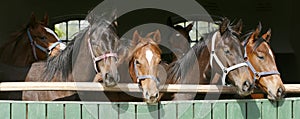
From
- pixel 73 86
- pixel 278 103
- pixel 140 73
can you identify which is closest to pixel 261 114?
pixel 278 103

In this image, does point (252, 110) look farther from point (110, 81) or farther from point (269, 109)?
point (110, 81)

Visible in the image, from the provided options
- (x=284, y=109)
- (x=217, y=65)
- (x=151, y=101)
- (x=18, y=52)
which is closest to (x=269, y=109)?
(x=284, y=109)

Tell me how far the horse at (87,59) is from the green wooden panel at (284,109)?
Answer: 3.57 ft

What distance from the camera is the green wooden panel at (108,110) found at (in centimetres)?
328

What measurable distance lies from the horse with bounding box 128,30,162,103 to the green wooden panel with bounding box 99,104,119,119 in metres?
0.20

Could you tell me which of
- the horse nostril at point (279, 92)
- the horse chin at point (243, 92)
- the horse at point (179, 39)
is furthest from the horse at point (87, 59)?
the horse at point (179, 39)

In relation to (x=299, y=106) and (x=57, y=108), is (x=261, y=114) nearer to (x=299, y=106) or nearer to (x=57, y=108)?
(x=299, y=106)

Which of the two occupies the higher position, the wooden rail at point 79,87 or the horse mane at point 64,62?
the horse mane at point 64,62

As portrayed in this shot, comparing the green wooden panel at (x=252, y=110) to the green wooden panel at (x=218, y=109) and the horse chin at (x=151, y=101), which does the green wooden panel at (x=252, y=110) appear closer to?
the green wooden panel at (x=218, y=109)

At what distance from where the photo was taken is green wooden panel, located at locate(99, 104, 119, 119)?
10.8ft

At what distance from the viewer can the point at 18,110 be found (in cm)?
329

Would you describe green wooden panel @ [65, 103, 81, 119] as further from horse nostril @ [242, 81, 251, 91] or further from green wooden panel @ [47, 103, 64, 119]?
horse nostril @ [242, 81, 251, 91]

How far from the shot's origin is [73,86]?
3365 mm

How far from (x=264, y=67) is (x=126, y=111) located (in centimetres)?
102
